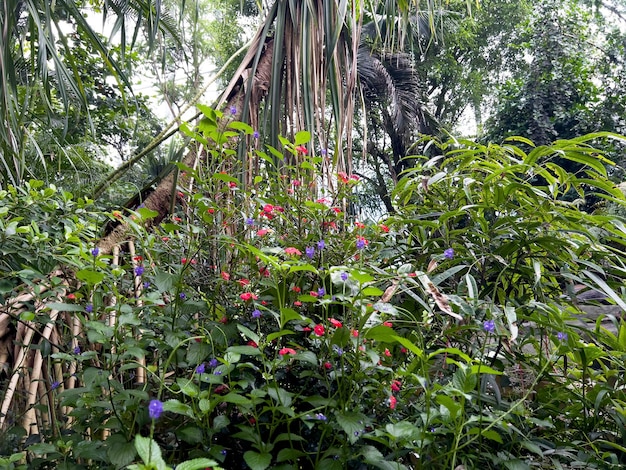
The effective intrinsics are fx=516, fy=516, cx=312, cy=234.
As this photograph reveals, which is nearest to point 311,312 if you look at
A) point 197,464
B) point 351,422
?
point 351,422

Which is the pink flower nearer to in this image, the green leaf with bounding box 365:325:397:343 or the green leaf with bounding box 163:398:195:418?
the green leaf with bounding box 365:325:397:343

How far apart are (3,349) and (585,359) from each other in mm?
1067

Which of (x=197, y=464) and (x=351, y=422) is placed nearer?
(x=197, y=464)

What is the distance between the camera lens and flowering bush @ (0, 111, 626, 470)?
64 centimetres

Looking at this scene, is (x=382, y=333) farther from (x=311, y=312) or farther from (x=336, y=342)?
(x=311, y=312)

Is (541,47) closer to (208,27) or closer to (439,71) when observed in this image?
(439,71)

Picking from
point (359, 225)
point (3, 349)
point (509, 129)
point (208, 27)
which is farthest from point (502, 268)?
point (208, 27)

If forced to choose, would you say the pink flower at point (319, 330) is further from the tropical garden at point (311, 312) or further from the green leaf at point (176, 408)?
the green leaf at point (176, 408)

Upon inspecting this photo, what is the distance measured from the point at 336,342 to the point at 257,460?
166 mm

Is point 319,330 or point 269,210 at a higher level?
point 269,210

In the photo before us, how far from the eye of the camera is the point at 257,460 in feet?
1.94

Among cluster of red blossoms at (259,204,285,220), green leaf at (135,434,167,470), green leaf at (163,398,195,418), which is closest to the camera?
green leaf at (135,434,167,470)

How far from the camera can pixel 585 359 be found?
2.53ft

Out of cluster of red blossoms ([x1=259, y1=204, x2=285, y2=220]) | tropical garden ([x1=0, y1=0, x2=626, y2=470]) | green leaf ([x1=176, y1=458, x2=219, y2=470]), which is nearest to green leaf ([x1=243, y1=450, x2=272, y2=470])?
tropical garden ([x1=0, y1=0, x2=626, y2=470])
